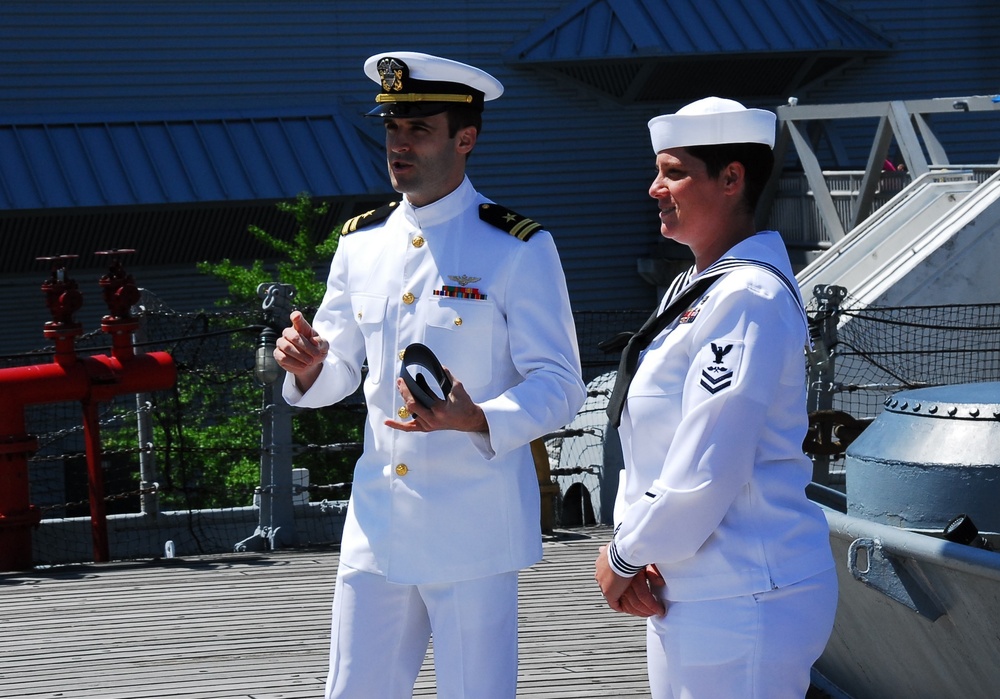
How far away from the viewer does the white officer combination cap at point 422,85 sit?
2758 mm

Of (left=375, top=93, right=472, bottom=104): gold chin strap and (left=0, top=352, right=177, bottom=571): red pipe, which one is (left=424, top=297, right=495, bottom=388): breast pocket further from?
(left=0, top=352, right=177, bottom=571): red pipe

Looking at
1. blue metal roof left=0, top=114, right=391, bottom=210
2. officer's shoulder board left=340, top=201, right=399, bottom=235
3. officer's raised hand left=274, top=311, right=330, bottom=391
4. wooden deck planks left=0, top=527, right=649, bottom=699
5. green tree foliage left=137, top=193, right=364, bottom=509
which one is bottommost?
wooden deck planks left=0, top=527, right=649, bottom=699

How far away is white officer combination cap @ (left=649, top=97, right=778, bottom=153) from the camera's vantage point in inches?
89.0

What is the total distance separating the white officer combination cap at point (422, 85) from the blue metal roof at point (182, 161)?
13.3m

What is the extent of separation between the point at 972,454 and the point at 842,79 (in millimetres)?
17582

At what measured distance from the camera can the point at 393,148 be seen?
9.03ft

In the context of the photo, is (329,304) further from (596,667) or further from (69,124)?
(69,124)

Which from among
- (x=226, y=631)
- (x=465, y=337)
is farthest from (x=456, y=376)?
(x=226, y=631)

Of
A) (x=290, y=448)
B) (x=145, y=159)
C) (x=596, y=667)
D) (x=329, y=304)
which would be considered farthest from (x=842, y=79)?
(x=329, y=304)

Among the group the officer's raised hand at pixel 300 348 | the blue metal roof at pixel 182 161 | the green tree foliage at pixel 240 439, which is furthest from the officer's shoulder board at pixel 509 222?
the blue metal roof at pixel 182 161

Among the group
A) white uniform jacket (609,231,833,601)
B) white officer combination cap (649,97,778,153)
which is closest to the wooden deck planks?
white uniform jacket (609,231,833,601)

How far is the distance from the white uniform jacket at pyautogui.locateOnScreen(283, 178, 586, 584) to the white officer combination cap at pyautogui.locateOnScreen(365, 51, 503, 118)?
0.65 ft

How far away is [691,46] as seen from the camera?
60.0 ft

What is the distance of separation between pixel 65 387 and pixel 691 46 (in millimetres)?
13535
